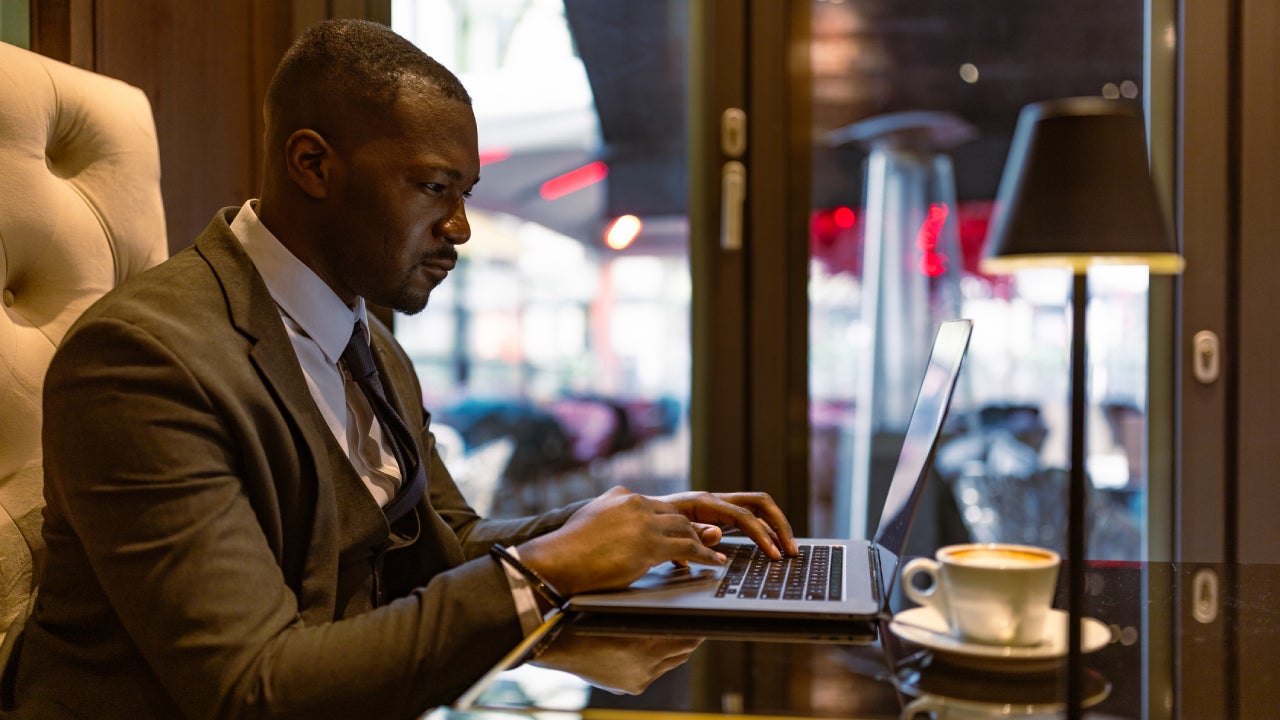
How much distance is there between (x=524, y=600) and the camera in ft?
3.14

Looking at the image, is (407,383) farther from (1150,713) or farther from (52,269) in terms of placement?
(1150,713)

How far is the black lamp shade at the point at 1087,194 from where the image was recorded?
2.88 ft

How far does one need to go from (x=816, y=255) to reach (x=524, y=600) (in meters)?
1.46

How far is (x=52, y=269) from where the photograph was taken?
4.23ft

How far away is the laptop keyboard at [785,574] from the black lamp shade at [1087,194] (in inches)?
14.4

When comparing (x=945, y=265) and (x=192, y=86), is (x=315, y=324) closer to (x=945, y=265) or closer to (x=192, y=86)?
(x=192, y=86)

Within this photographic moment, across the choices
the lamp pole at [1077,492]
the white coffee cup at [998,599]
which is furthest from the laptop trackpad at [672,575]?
the lamp pole at [1077,492]

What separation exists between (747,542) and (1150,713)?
625 millimetres

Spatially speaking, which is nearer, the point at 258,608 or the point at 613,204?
the point at 258,608

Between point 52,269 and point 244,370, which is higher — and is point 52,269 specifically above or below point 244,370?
above

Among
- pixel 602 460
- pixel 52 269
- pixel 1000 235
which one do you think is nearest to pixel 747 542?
pixel 1000 235

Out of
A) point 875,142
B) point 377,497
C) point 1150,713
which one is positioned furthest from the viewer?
point 875,142

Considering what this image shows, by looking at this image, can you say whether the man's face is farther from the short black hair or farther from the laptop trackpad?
the laptop trackpad

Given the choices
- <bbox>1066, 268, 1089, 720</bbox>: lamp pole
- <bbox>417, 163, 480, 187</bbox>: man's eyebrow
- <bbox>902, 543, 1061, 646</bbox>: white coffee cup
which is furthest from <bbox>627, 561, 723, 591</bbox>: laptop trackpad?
<bbox>417, 163, 480, 187</bbox>: man's eyebrow
